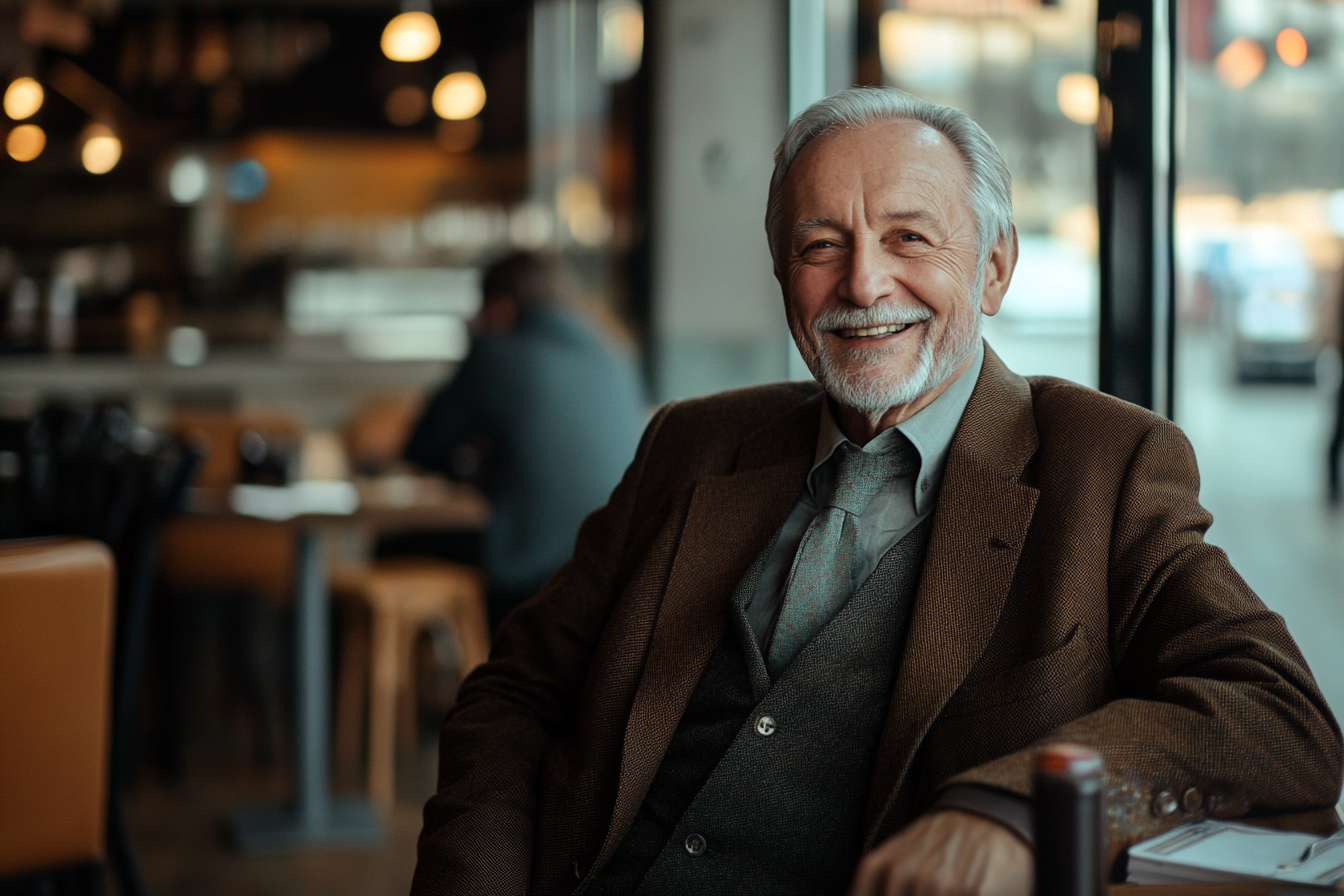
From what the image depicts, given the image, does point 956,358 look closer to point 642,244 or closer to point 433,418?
point 433,418

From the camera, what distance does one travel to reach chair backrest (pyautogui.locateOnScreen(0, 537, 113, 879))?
6.16ft

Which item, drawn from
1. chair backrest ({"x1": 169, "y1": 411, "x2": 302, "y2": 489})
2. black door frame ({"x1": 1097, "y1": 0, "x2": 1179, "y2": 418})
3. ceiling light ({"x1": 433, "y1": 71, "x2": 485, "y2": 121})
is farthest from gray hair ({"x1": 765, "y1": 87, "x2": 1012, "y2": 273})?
ceiling light ({"x1": 433, "y1": 71, "x2": 485, "y2": 121})

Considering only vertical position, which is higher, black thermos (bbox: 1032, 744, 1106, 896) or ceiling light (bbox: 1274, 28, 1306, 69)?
ceiling light (bbox: 1274, 28, 1306, 69)

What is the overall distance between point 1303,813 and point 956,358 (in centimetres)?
61

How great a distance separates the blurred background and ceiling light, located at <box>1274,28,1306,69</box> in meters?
0.01

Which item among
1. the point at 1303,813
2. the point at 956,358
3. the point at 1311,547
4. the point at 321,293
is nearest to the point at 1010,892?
the point at 1303,813

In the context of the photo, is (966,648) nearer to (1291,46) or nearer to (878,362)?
(878,362)

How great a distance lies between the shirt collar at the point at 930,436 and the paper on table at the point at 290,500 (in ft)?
7.22

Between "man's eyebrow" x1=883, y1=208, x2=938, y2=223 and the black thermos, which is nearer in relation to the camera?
the black thermos

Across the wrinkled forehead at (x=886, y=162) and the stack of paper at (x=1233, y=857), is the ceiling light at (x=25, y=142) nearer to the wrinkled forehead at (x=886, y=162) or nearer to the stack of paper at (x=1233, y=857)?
the wrinkled forehead at (x=886, y=162)

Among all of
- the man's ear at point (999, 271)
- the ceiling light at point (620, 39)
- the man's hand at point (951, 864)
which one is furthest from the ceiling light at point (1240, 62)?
the ceiling light at point (620, 39)

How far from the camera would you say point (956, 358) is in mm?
1559

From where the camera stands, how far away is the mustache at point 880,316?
60.0 inches

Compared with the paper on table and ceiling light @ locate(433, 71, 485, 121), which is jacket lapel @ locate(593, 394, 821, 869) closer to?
the paper on table
